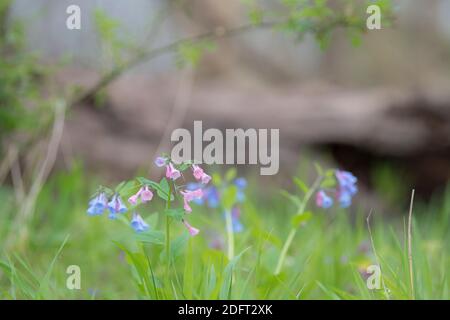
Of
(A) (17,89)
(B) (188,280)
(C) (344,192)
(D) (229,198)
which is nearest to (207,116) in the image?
(A) (17,89)

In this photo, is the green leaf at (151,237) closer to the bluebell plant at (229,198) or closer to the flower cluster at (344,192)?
the bluebell plant at (229,198)

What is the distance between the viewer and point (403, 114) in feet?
15.6

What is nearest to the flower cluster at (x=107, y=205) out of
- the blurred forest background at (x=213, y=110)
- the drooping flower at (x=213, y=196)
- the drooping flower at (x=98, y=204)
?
the drooping flower at (x=98, y=204)

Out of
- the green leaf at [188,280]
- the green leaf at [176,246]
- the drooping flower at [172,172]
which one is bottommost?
the green leaf at [188,280]

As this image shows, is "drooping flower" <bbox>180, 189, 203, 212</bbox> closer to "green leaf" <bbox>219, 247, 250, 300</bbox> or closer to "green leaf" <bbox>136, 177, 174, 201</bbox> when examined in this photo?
"green leaf" <bbox>136, 177, 174, 201</bbox>

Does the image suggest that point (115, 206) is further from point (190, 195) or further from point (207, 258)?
point (207, 258)

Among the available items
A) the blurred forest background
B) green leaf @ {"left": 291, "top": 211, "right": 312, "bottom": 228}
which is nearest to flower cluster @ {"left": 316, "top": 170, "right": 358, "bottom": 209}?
green leaf @ {"left": 291, "top": 211, "right": 312, "bottom": 228}

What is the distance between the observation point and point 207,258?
1.86m

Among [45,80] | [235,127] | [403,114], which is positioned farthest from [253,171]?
[45,80]

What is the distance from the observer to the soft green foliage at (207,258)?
1.68 m

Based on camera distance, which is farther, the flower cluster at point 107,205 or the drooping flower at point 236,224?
the drooping flower at point 236,224

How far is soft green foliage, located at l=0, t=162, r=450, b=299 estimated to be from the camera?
1.68 m

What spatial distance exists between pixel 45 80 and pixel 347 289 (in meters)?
2.21
